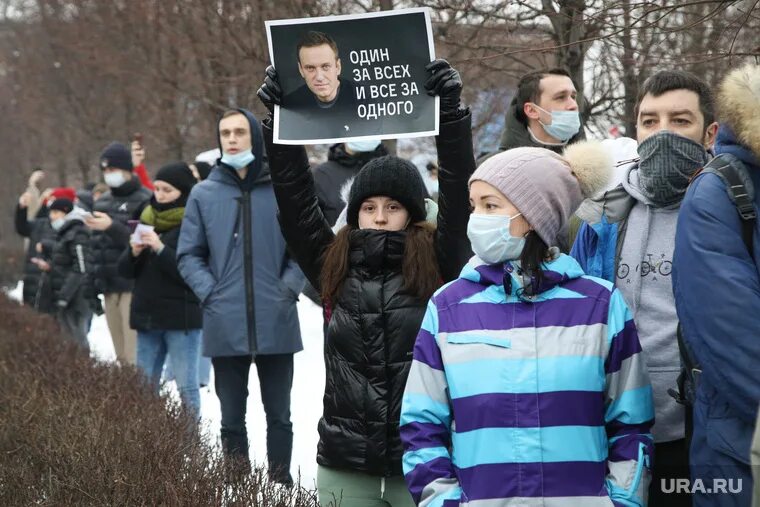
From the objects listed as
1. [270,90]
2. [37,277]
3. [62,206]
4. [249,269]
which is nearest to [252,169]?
[249,269]

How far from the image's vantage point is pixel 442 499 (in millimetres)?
3379

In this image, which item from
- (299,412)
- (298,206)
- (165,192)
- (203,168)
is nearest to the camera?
(298,206)

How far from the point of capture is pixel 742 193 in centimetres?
325

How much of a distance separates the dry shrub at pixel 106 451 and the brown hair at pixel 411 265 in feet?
2.58

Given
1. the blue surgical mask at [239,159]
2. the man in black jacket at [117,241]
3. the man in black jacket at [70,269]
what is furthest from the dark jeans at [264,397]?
the man in black jacket at [70,269]

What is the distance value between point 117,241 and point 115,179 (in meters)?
0.78

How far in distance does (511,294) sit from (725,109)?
815mm

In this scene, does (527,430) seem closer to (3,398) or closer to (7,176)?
(3,398)

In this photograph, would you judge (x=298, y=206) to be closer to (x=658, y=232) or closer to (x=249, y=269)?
A: (x=658, y=232)

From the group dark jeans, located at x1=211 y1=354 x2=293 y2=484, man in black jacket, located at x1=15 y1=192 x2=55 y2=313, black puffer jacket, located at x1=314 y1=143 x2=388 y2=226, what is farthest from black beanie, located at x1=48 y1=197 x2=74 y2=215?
dark jeans, located at x1=211 y1=354 x2=293 y2=484

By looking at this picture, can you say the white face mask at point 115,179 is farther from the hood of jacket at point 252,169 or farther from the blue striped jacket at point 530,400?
the blue striped jacket at point 530,400

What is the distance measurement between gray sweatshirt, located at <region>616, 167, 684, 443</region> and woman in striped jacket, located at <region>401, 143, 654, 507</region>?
1.22 ft

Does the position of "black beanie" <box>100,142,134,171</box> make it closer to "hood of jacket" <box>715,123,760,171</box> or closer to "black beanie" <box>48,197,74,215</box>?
"black beanie" <box>48,197,74,215</box>

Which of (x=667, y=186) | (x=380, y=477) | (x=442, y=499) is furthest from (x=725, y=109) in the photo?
(x=380, y=477)
